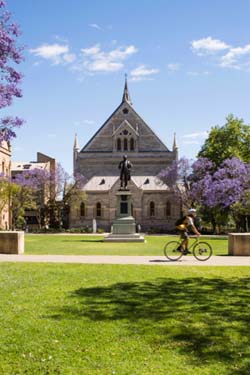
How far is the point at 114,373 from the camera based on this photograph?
5.96m

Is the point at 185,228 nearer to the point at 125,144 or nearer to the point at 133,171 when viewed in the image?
the point at 133,171

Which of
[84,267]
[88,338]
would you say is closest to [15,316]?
[88,338]

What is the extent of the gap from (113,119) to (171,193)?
15048mm

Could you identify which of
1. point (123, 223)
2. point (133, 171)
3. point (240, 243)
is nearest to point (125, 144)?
point (133, 171)

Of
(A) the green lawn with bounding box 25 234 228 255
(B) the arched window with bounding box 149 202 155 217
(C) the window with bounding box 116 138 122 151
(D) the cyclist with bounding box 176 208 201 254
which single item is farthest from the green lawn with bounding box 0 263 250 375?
(C) the window with bounding box 116 138 122 151

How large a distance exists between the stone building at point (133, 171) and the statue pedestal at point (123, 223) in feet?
87.4

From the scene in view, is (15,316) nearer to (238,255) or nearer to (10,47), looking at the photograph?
(10,47)

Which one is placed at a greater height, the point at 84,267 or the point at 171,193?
the point at 171,193

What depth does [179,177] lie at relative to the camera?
2373 inches

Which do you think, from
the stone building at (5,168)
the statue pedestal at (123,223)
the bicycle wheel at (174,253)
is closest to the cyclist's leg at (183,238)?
the bicycle wheel at (174,253)

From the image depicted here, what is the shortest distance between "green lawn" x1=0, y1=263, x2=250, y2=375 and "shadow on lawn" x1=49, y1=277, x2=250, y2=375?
0.02 m

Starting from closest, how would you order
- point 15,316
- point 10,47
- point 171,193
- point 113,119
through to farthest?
1. point 15,316
2. point 10,47
3. point 171,193
4. point 113,119

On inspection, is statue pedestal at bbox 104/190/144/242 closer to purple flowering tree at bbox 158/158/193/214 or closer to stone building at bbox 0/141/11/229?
purple flowering tree at bbox 158/158/193/214

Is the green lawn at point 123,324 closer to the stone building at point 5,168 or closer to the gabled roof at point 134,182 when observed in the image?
the stone building at point 5,168
